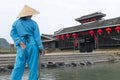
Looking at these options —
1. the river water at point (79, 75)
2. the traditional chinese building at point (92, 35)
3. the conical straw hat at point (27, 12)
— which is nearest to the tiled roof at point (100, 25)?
the traditional chinese building at point (92, 35)

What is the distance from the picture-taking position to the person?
5580mm

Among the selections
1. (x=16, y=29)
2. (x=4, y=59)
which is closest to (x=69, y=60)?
(x=4, y=59)

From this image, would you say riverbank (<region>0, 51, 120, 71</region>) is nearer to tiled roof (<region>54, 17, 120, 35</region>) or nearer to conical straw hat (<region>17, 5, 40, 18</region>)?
tiled roof (<region>54, 17, 120, 35</region>)

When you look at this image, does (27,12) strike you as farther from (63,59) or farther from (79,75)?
(63,59)

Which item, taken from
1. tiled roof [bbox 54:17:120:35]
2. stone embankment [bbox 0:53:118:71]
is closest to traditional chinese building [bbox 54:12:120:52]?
tiled roof [bbox 54:17:120:35]

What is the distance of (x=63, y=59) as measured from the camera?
1880 cm

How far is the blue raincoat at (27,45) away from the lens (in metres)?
5.58

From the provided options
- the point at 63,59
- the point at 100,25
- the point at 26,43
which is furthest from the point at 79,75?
the point at 100,25

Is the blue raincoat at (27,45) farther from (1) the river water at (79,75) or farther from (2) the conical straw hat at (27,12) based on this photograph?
(1) the river water at (79,75)

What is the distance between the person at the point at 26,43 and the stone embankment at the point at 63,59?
8552mm

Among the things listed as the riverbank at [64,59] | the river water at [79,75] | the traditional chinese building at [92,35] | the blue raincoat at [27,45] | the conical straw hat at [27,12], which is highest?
the traditional chinese building at [92,35]

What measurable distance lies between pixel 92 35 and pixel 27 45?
28.2m

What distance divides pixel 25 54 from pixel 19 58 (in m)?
0.14

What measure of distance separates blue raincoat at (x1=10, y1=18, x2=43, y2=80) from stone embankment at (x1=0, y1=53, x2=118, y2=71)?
855 centimetres
